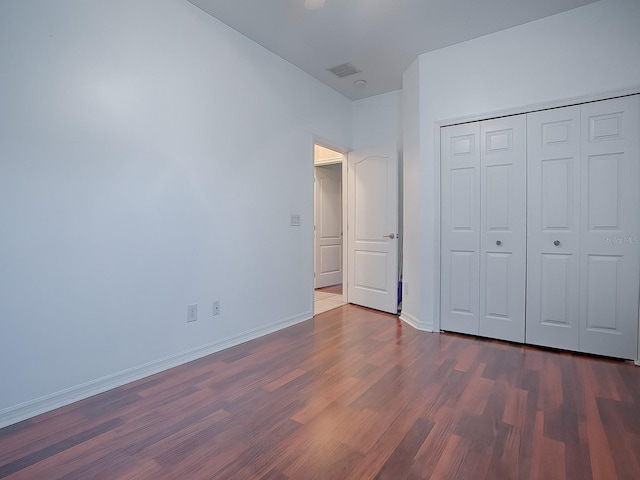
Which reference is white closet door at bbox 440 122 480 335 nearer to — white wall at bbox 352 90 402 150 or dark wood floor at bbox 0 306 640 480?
dark wood floor at bbox 0 306 640 480

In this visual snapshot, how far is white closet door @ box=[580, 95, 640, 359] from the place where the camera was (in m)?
2.60

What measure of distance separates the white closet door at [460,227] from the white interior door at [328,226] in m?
2.98

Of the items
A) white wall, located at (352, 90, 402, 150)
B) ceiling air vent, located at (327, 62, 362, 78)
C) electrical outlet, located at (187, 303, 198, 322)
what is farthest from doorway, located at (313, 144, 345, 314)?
electrical outlet, located at (187, 303, 198, 322)

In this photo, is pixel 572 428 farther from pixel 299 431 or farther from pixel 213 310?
pixel 213 310

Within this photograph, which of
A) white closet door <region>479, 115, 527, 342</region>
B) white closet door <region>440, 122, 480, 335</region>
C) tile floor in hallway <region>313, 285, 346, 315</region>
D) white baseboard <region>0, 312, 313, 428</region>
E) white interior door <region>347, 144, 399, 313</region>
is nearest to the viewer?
white baseboard <region>0, 312, 313, 428</region>

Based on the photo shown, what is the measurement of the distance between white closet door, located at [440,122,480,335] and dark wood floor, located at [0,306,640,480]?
64cm

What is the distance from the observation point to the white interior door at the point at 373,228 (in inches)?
161

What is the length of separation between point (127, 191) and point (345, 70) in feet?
Answer: 8.74

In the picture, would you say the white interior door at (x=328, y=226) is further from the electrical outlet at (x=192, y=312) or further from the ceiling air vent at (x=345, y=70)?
the electrical outlet at (x=192, y=312)

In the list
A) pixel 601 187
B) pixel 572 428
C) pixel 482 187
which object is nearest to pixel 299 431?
pixel 572 428

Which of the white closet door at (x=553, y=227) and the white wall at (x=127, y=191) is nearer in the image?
the white wall at (x=127, y=191)

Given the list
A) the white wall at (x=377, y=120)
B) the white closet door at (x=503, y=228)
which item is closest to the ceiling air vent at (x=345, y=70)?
the white wall at (x=377, y=120)

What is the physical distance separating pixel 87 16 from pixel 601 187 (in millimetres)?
3882

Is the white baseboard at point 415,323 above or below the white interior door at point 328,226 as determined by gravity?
below
